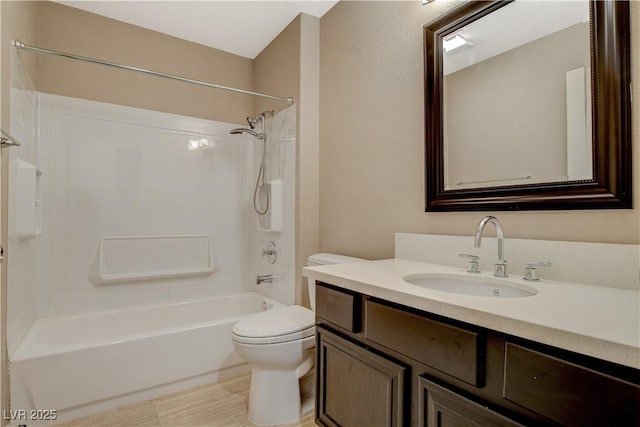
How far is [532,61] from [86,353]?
8.16ft

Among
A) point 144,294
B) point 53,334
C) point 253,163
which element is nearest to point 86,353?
point 53,334

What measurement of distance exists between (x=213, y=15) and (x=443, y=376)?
2580 mm

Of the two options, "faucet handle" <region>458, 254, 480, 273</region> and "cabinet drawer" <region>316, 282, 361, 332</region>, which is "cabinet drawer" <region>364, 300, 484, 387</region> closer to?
"cabinet drawer" <region>316, 282, 361, 332</region>

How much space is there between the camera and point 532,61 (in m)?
1.20

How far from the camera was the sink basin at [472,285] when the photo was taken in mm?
1073

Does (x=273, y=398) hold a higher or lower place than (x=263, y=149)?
lower

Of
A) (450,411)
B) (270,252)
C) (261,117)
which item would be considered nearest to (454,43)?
(450,411)

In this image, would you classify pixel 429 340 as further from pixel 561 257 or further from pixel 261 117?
pixel 261 117

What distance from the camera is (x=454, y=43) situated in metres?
1.45

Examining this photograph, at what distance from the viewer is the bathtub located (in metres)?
1.65

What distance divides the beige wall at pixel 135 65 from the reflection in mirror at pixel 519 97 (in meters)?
2.04

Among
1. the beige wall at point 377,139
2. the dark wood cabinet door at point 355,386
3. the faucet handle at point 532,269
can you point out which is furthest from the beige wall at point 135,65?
the faucet handle at point 532,269

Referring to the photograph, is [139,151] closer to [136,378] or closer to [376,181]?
[136,378]

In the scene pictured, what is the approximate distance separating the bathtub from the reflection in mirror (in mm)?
1756
